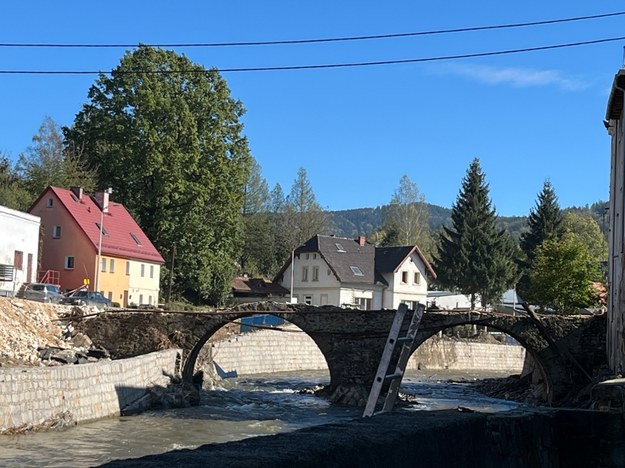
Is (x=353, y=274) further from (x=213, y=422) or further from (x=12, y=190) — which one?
(x=213, y=422)

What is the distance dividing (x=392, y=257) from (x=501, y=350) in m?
14.5

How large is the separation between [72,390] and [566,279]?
107 ft

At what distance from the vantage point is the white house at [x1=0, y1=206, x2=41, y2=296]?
39.0m

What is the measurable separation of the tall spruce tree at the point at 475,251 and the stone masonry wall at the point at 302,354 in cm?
1054

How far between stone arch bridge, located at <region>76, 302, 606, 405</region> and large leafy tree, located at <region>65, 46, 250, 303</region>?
2093 centimetres

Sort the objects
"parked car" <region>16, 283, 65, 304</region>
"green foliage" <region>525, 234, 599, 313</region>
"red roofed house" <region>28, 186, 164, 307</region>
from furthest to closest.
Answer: "red roofed house" <region>28, 186, 164, 307</region>, "green foliage" <region>525, 234, 599, 313</region>, "parked car" <region>16, 283, 65, 304</region>

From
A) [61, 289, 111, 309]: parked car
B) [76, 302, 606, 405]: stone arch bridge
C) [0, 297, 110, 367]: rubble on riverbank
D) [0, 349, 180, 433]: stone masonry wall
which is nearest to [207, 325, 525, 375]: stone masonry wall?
[61, 289, 111, 309]: parked car

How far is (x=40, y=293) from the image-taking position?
35781mm

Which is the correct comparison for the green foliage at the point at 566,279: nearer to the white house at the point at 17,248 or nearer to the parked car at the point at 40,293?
the parked car at the point at 40,293

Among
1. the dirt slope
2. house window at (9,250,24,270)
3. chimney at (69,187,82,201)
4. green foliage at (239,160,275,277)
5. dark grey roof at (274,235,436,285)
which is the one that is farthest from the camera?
green foliage at (239,160,275,277)

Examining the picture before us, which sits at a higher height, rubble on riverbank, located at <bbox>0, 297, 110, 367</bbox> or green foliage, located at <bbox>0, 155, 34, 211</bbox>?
green foliage, located at <bbox>0, 155, 34, 211</bbox>

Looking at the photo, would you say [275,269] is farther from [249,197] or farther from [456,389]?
[456,389]

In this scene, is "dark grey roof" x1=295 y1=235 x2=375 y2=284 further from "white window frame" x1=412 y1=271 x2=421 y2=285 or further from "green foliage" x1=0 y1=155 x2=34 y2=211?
"green foliage" x1=0 y1=155 x2=34 y2=211

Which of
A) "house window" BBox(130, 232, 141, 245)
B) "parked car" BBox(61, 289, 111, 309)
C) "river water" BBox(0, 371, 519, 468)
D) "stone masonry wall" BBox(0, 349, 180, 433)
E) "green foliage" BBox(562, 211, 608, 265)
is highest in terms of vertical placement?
"green foliage" BBox(562, 211, 608, 265)
